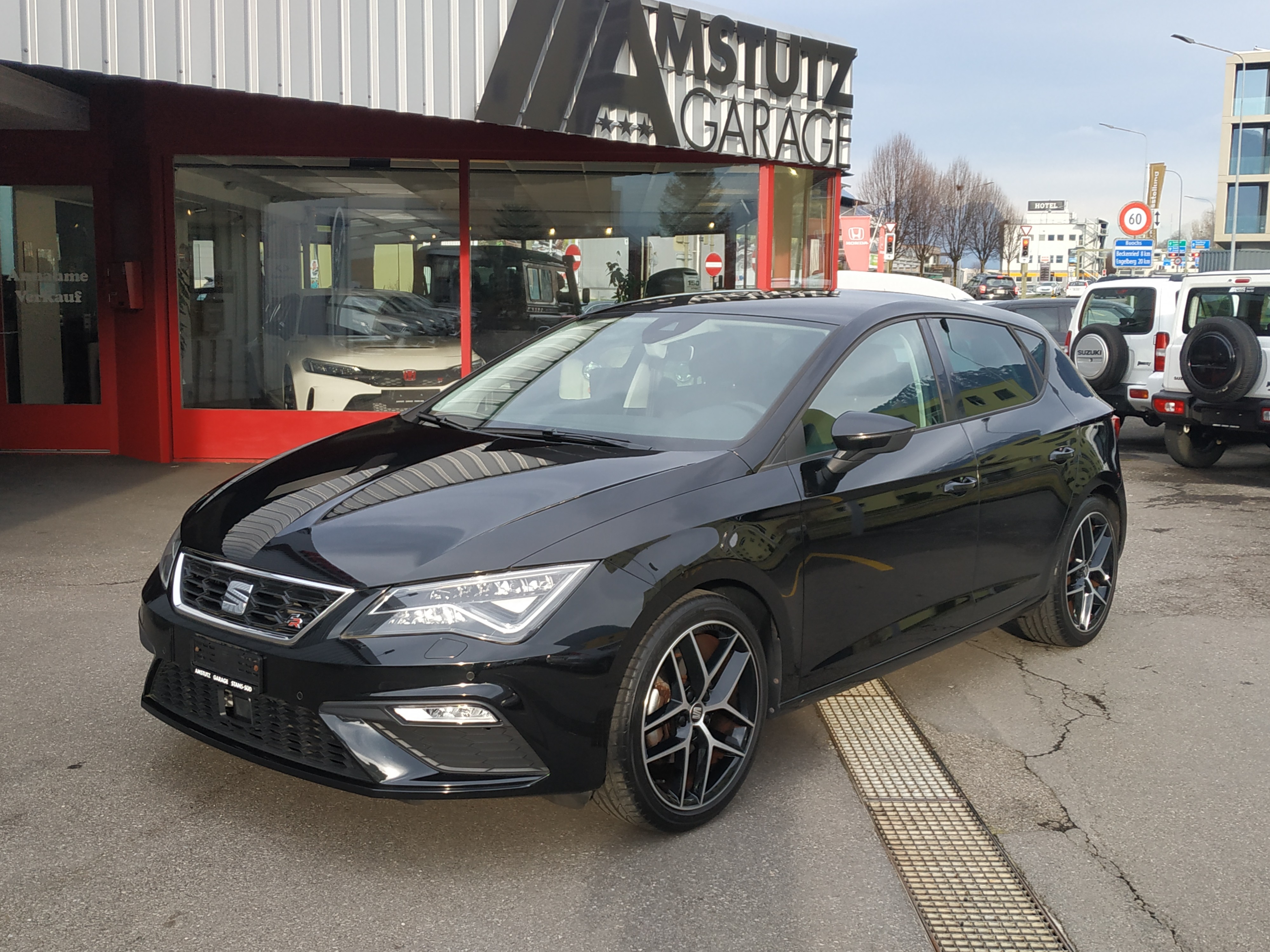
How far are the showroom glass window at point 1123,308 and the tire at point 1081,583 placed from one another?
27.9 ft

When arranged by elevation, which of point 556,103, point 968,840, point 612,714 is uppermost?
point 556,103

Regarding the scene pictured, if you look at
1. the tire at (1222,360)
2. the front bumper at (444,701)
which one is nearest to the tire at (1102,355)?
the tire at (1222,360)

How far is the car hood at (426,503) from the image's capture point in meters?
3.19

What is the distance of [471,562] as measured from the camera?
3.14 m

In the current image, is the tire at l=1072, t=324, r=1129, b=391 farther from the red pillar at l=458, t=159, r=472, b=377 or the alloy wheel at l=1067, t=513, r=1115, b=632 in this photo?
the alloy wheel at l=1067, t=513, r=1115, b=632

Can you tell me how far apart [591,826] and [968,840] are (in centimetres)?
111

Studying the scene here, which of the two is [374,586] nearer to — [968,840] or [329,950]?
[329,950]

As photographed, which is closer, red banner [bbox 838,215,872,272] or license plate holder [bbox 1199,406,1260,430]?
license plate holder [bbox 1199,406,1260,430]

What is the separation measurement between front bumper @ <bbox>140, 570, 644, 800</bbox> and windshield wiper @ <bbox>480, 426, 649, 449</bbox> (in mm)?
765

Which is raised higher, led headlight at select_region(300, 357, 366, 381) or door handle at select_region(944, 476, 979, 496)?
led headlight at select_region(300, 357, 366, 381)

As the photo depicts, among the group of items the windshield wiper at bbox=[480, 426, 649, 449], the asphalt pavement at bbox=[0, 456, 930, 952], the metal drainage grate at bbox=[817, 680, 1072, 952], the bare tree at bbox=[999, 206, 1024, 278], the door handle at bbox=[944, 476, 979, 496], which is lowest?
the metal drainage grate at bbox=[817, 680, 1072, 952]

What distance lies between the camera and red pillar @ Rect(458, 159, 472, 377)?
35.4 ft

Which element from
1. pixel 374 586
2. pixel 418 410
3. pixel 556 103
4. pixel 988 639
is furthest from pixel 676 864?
pixel 556 103

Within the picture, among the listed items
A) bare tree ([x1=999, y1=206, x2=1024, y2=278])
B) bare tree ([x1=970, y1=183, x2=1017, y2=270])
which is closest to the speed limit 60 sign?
bare tree ([x1=970, y1=183, x2=1017, y2=270])
